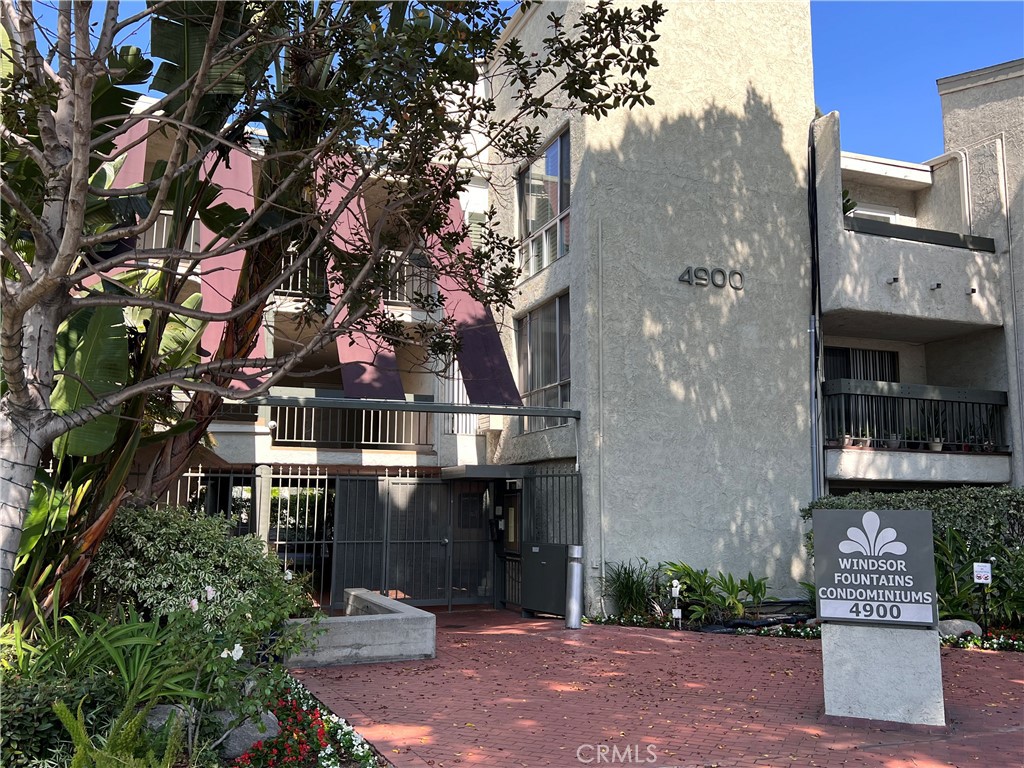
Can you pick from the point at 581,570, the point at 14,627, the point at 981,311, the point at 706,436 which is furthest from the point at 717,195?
the point at 14,627

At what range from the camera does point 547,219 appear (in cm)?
1741

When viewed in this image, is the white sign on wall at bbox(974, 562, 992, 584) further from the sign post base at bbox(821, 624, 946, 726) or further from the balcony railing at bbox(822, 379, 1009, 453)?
the sign post base at bbox(821, 624, 946, 726)

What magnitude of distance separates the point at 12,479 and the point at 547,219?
12.7 metres

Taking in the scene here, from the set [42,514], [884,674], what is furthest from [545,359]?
[42,514]

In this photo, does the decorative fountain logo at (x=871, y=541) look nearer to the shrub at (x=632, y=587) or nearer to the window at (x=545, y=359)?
the shrub at (x=632, y=587)

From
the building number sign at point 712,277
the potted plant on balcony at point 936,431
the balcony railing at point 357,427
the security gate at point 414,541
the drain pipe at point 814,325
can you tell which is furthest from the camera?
the balcony railing at point 357,427

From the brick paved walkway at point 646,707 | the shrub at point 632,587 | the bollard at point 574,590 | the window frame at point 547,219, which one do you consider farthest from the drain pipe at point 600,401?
the brick paved walkway at point 646,707

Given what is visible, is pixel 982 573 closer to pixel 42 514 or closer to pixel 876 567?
pixel 876 567

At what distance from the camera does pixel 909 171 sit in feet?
64.4

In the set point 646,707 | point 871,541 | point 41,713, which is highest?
point 871,541

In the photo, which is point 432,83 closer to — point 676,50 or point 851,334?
point 676,50

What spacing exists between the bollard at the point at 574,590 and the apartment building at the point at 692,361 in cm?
51

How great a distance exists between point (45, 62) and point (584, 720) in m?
7.25

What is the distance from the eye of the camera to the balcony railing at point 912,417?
16641mm
